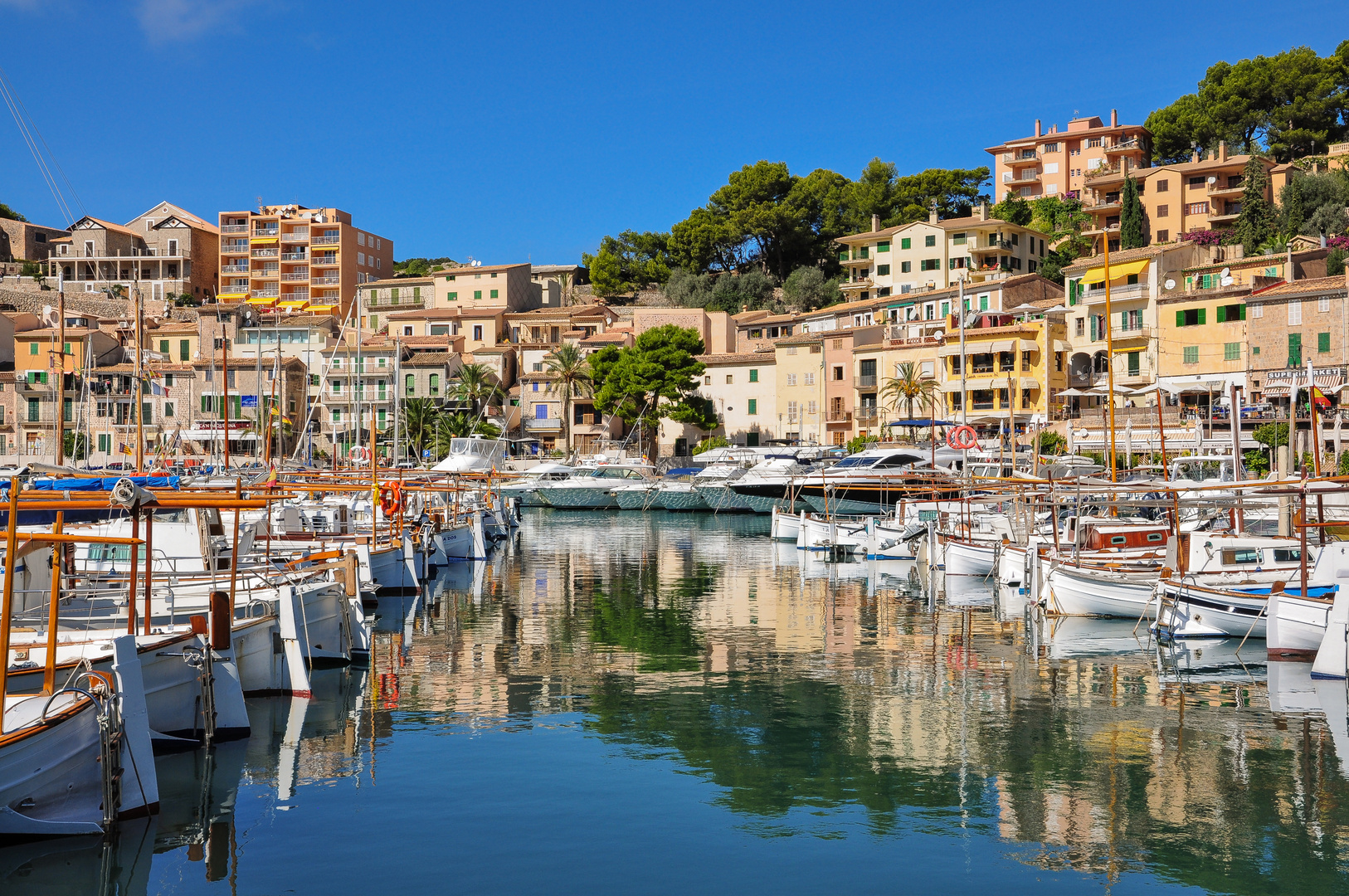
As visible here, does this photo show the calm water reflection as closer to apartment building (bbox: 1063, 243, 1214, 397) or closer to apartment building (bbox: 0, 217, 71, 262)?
apartment building (bbox: 1063, 243, 1214, 397)

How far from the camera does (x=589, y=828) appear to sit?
49.6ft

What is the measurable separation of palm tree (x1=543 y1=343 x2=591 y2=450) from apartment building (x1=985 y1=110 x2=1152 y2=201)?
4649cm

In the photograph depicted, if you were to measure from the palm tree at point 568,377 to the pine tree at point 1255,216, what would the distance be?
49374 millimetres

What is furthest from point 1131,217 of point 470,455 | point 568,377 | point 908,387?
point 470,455

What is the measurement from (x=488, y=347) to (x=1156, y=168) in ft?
189

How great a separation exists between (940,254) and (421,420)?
145ft

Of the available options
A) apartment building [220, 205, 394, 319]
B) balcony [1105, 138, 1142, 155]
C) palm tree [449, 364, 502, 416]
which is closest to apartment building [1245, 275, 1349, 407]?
balcony [1105, 138, 1142, 155]

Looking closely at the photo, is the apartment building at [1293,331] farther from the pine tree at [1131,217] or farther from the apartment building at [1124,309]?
the pine tree at [1131,217]

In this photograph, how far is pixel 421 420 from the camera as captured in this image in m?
93.1

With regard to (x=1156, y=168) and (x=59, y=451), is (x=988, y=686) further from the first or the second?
(x=1156, y=168)

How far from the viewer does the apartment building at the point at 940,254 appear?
98125mm

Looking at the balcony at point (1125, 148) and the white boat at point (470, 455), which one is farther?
the balcony at point (1125, 148)

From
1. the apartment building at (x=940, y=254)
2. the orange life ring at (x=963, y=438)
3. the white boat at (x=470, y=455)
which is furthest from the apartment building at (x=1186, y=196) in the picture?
the orange life ring at (x=963, y=438)

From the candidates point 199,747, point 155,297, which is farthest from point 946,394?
point 155,297
